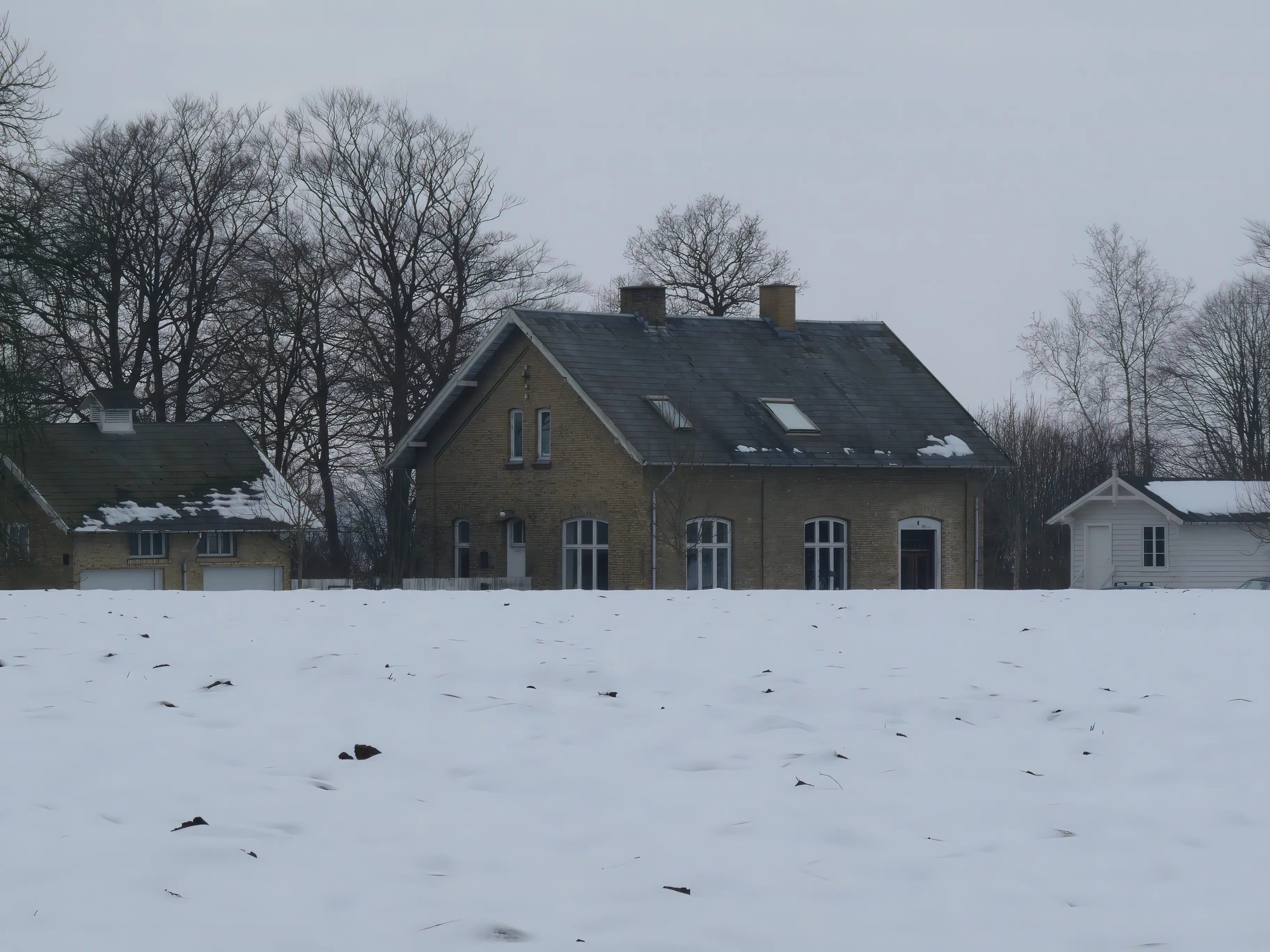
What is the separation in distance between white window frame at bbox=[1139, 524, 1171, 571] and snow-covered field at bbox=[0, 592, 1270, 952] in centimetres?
3504

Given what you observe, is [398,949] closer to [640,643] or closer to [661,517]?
[640,643]

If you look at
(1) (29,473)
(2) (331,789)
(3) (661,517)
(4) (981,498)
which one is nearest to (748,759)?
(2) (331,789)

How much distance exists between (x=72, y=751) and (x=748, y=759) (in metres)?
2.70

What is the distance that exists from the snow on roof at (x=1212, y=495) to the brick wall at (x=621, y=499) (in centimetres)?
821

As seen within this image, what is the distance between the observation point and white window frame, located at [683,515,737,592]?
35.5m

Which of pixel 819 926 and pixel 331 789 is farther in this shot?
pixel 331 789

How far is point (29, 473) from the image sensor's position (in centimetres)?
3966

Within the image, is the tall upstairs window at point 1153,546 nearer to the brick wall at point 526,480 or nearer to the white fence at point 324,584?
the brick wall at point 526,480

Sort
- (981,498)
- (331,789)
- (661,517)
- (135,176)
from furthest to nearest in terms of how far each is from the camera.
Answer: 1. (135,176)
2. (981,498)
3. (661,517)
4. (331,789)

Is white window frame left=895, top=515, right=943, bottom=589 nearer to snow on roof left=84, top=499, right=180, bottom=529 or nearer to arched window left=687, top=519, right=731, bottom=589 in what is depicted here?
arched window left=687, top=519, right=731, bottom=589

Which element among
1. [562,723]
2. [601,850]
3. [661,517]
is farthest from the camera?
[661,517]

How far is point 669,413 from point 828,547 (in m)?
4.97

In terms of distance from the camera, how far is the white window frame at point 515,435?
38094 mm

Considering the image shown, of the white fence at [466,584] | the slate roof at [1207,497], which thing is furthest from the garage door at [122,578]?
the slate roof at [1207,497]
